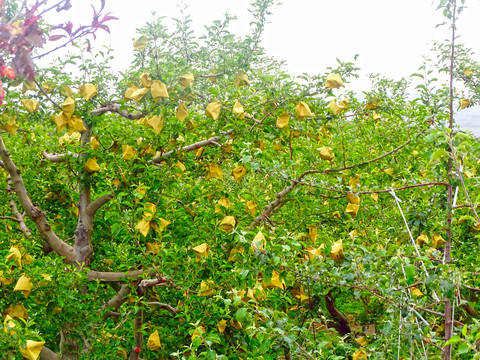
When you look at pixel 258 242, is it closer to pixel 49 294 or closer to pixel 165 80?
pixel 165 80

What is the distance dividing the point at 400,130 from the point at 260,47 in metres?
1.47

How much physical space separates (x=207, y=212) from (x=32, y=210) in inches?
49.4

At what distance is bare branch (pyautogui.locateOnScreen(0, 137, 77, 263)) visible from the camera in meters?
3.02

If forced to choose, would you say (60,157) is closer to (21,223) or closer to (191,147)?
(21,223)

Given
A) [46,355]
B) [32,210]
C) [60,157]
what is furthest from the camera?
[60,157]

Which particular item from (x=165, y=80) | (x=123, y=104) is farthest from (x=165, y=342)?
(x=165, y=80)

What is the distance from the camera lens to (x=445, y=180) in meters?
2.40

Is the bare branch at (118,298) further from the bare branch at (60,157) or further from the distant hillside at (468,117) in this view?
the distant hillside at (468,117)

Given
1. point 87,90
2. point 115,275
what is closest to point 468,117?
point 115,275

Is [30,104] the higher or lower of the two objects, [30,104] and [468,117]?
the lower

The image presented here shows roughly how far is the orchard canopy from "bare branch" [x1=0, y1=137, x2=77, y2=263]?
1 centimetres

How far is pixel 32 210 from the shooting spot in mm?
3336

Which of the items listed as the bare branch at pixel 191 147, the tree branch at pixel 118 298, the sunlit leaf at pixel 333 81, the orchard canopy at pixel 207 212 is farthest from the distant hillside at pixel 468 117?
the tree branch at pixel 118 298

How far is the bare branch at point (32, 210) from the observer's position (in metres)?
3.02
